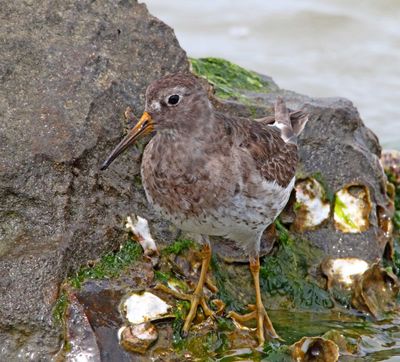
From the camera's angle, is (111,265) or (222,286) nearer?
(111,265)

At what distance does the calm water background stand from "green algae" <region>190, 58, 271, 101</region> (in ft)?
9.44

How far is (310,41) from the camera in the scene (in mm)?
12008

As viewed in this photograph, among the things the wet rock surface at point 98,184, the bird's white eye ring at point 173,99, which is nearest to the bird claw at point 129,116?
the wet rock surface at point 98,184

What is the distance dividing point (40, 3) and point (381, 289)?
123 inches

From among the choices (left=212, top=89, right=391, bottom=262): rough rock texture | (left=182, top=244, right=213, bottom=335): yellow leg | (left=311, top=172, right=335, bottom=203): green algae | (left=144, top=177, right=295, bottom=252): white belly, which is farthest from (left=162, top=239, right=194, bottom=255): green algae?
(left=311, top=172, right=335, bottom=203): green algae

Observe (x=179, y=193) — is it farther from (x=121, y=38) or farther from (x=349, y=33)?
(x=349, y=33)

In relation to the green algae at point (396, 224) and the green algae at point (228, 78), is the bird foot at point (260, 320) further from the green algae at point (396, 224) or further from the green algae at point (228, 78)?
the green algae at point (228, 78)

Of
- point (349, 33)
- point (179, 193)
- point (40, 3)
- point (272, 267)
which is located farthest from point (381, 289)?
point (349, 33)

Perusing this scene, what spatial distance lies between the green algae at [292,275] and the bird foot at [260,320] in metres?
0.42

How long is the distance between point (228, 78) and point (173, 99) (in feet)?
7.10

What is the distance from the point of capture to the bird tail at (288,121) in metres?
6.12

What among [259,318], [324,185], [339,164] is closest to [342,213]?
[324,185]

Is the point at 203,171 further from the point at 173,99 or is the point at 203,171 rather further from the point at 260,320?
the point at 260,320

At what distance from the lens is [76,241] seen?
5.32m
